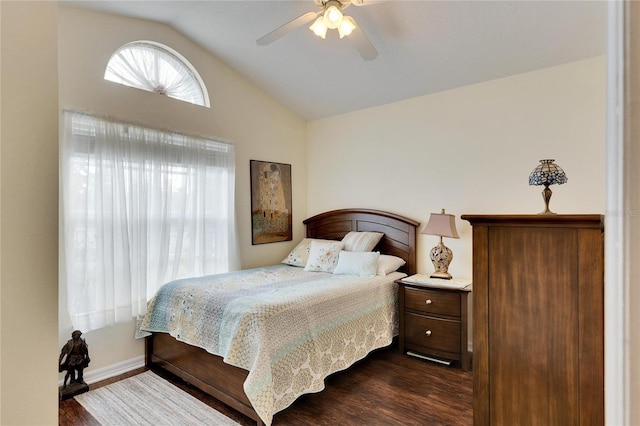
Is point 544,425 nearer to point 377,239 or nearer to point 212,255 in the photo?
point 377,239

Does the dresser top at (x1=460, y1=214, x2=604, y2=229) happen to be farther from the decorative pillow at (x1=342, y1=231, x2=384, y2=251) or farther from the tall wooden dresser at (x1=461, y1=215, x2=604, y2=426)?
the decorative pillow at (x1=342, y1=231, x2=384, y2=251)

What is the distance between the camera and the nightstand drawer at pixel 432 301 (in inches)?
117

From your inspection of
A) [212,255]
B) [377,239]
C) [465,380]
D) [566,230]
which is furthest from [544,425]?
[212,255]

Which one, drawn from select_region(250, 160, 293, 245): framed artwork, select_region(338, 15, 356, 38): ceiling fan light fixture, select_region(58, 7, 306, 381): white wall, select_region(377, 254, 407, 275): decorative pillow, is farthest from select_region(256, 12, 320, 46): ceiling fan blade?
select_region(377, 254, 407, 275): decorative pillow

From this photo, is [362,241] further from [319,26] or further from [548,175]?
[319,26]

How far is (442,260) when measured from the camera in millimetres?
3275

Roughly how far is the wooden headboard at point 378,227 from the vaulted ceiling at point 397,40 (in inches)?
51.3

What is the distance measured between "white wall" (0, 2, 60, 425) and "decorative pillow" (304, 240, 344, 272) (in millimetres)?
3019

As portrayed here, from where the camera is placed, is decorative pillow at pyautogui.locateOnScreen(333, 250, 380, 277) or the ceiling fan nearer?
the ceiling fan

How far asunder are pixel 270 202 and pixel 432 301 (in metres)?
2.13

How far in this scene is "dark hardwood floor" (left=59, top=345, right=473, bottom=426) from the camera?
2.19 metres

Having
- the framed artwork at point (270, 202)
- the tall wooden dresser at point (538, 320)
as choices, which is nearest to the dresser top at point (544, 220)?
the tall wooden dresser at point (538, 320)

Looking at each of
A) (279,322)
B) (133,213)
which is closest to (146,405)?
(279,322)

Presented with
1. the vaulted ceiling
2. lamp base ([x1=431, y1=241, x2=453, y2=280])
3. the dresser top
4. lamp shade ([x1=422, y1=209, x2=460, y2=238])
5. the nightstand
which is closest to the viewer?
the dresser top
